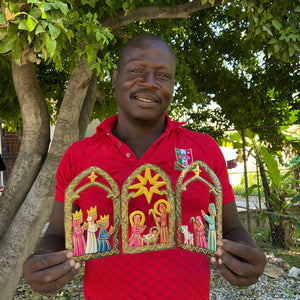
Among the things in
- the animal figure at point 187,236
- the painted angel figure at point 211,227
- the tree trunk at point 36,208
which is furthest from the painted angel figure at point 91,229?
the tree trunk at point 36,208

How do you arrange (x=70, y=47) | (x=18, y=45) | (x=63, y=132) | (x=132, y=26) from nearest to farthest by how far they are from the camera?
1. (x=18, y=45)
2. (x=70, y=47)
3. (x=63, y=132)
4. (x=132, y=26)

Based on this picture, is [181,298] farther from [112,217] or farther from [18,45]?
[18,45]

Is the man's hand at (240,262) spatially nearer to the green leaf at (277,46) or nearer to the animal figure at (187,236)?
the animal figure at (187,236)

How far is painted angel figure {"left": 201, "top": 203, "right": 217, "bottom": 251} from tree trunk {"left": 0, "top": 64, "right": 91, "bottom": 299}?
2.56m

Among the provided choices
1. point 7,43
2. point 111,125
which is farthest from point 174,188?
point 7,43

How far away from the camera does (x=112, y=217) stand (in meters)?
1.77

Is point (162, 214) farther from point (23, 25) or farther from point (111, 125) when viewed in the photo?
point (23, 25)

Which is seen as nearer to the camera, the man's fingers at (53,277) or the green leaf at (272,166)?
the man's fingers at (53,277)

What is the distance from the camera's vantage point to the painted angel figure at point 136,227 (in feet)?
5.52

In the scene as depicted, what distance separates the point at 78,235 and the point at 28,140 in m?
3.11

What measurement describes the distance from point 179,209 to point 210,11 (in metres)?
6.16

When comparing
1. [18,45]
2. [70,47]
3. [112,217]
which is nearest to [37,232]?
[70,47]

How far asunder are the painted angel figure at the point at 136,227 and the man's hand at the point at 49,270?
31cm

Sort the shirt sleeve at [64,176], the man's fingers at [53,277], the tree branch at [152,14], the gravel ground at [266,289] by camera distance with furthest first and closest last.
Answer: the gravel ground at [266,289] < the tree branch at [152,14] < the shirt sleeve at [64,176] < the man's fingers at [53,277]
